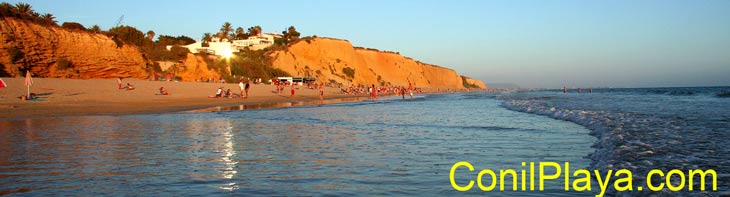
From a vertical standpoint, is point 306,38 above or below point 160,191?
above

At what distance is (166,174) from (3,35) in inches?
1088

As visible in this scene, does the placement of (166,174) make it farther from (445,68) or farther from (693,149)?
(445,68)

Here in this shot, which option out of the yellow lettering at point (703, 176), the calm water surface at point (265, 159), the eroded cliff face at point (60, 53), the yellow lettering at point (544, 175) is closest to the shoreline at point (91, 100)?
the eroded cliff face at point (60, 53)

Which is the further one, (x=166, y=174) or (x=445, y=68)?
(x=445, y=68)

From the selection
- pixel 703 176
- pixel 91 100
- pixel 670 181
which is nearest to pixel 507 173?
pixel 670 181

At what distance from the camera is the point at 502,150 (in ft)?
26.0

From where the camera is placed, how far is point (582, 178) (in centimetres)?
551

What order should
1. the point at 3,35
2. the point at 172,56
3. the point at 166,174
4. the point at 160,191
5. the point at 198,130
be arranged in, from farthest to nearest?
the point at 172,56 → the point at 3,35 → the point at 198,130 → the point at 166,174 → the point at 160,191

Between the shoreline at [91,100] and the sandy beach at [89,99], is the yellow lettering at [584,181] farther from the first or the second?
the sandy beach at [89,99]

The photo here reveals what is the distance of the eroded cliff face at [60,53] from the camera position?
2788 cm

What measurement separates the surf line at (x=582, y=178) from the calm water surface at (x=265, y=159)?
0.17 m

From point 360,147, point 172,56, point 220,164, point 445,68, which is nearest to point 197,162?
point 220,164

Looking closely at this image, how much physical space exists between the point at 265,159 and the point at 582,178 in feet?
12.8

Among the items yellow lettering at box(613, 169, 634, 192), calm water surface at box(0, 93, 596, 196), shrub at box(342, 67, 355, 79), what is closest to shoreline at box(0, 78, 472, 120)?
calm water surface at box(0, 93, 596, 196)
